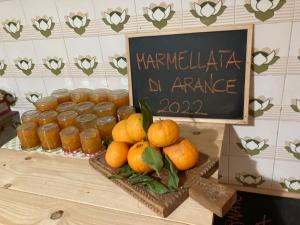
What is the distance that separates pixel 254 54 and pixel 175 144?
1.80 ft

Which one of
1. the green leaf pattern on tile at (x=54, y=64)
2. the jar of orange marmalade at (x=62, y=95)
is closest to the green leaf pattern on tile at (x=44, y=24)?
the green leaf pattern on tile at (x=54, y=64)

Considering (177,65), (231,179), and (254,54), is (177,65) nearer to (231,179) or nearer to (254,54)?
(254,54)

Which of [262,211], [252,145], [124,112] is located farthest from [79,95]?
[262,211]

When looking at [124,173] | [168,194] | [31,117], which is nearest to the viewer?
[168,194]

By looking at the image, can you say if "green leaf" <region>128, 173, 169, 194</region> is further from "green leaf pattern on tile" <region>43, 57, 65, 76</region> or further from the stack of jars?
"green leaf pattern on tile" <region>43, 57, 65, 76</region>

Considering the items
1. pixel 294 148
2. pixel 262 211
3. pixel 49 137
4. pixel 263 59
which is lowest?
pixel 262 211

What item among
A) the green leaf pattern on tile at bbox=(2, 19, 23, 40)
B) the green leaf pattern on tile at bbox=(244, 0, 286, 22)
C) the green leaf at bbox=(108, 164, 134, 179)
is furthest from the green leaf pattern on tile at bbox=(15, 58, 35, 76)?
the green leaf pattern on tile at bbox=(244, 0, 286, 22)

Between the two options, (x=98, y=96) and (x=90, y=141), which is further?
(x=98, y=96)

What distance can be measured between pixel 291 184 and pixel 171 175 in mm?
906

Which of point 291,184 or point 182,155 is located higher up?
point 182,155

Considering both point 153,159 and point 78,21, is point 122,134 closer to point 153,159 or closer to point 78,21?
point 153,159

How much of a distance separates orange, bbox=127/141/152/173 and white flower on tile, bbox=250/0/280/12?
672mm

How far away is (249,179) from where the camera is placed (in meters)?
1.48

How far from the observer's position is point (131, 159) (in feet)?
2.88
